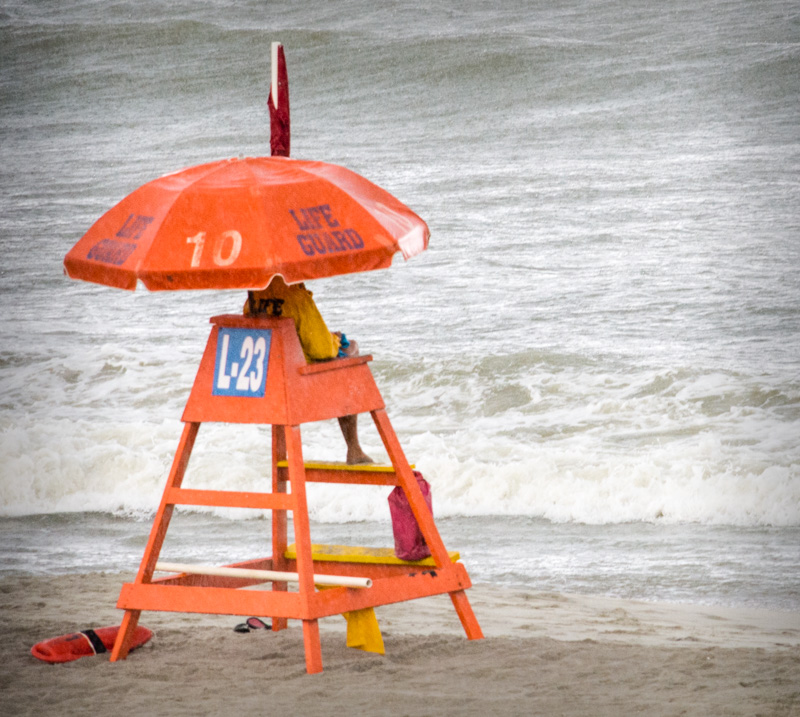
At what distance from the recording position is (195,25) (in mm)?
19797

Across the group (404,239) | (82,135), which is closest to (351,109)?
(82,135)

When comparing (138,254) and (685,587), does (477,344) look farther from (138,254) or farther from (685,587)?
(138,254)

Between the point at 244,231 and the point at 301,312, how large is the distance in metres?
0.46

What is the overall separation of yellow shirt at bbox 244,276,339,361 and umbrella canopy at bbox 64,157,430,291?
1.09 feet

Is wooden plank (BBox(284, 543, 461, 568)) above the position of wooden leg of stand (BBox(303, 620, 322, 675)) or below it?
above

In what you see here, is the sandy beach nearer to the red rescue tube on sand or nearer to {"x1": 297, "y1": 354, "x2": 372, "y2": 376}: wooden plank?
the red rescue tube on sand

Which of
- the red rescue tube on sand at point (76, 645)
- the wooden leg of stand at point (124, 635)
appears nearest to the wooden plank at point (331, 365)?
the wooden leg of stand at point (124, 635)

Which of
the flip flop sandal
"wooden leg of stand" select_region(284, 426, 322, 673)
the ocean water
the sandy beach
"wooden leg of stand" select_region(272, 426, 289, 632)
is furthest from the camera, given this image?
the ocean water

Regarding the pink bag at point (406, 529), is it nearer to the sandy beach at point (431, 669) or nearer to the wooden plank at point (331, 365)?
the sandy beach at point (431, 669)

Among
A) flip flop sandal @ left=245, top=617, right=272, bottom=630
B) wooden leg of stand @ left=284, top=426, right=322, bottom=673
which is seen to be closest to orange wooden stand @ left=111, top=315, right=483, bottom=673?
wooden leg of stand @ left=284, top=426, right=322, bottom=673

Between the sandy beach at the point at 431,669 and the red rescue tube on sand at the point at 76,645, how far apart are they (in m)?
0.04

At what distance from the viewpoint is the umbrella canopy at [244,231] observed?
11.4 feet

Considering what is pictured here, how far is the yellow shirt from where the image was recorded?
385cm

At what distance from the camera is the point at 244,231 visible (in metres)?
3.53
